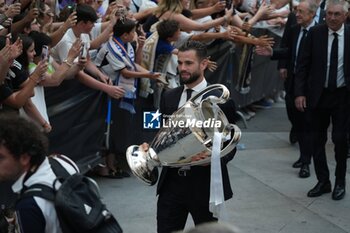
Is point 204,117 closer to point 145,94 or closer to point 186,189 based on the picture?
point 186,189

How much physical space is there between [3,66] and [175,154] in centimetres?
166

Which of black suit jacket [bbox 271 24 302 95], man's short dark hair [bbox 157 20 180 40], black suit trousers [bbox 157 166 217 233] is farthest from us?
black suit jacket [bbox 271 24 302 95]

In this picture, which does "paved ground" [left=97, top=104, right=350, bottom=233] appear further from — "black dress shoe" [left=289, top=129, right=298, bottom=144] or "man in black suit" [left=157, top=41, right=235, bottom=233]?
"man in black suit" [left=157, top=41, right=235, bottom=233]

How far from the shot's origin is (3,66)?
559 cm

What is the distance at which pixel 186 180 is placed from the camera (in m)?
5.15

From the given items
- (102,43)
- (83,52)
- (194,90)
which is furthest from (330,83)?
(194,90)

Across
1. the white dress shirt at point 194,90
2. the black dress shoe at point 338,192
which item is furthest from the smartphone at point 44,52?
the black dress shoe at point 338,192

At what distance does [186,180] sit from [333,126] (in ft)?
9.76

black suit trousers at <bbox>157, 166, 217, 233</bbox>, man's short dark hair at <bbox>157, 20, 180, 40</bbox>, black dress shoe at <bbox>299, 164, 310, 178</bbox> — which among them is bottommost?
black dress shoe at <bbox>299, 164, 310, 178</bbox>

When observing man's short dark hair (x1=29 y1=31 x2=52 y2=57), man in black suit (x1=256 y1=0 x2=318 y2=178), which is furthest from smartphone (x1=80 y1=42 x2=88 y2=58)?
man in black suit (x1=256 y1=0 x2=318 y2=178)

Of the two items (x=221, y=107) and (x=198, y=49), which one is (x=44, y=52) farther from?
(x=221, y=107)

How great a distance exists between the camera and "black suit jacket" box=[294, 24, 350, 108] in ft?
25.0

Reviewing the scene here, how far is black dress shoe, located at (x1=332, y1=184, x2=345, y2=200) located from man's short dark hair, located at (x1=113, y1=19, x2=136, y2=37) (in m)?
2.72

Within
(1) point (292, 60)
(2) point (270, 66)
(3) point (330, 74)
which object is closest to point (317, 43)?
(3) point (330, 74)
